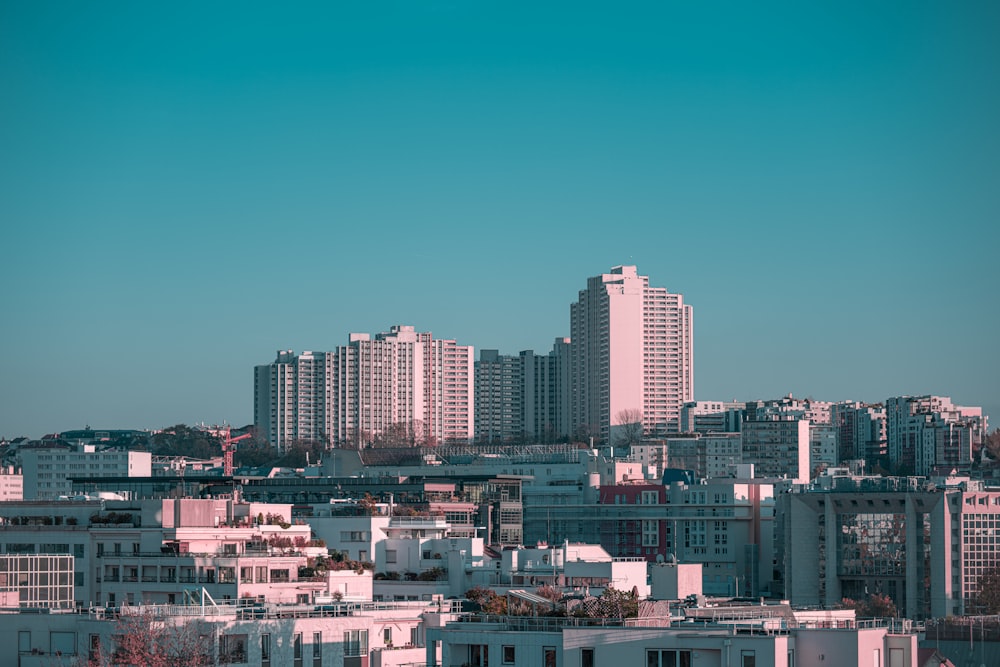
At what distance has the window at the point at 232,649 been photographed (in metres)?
33.4

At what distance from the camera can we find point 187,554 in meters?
48.9

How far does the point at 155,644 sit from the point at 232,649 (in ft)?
7.52

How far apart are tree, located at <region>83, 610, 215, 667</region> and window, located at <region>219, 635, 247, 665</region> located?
32cm

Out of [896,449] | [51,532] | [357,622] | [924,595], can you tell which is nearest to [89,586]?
[51,532]

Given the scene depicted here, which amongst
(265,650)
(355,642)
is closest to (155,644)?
(265,650)

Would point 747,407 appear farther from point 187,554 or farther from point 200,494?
point 187,554

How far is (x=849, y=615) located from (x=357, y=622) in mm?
9305

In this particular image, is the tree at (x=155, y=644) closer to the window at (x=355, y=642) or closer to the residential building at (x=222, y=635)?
the residential building at (x=222, y=635)

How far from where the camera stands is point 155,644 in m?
31.7

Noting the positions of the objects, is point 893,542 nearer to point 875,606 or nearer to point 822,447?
point 875,606

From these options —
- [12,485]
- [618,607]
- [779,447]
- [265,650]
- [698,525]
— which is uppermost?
[779,447]

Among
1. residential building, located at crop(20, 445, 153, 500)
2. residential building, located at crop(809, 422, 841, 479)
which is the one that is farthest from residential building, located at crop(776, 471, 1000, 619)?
residential building, located at crop(809, 422, 841, 479)

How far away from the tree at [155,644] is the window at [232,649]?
32cm

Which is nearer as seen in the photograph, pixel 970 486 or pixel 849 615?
pixel 849 615
